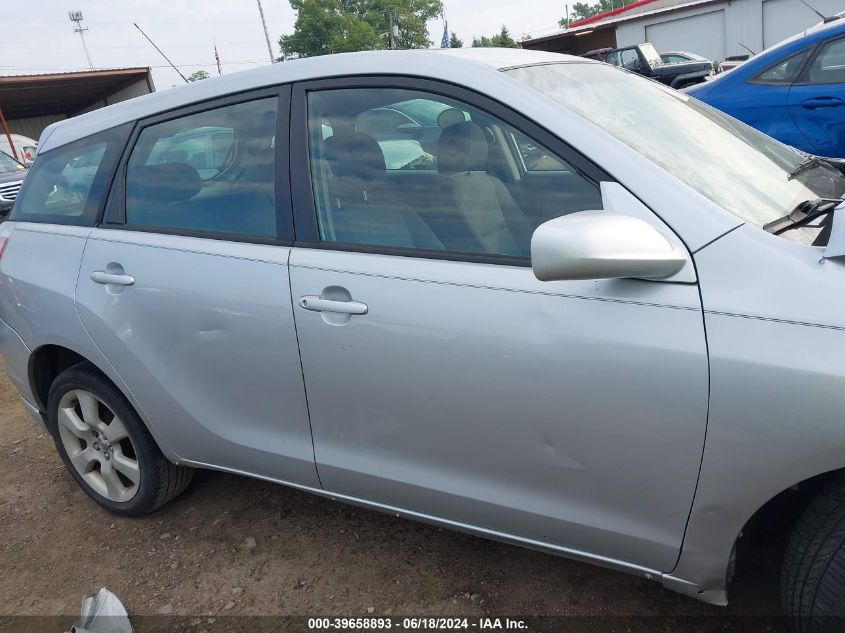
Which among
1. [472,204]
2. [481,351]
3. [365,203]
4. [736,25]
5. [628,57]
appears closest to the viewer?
[481,351]

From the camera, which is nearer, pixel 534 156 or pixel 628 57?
pixel 534 156

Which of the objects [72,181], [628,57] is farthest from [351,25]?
[72,181]

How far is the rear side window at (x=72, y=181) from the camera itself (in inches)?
106

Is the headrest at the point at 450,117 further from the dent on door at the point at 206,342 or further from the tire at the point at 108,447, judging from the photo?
the tire at the point at 108,447

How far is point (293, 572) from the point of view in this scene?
252 cm

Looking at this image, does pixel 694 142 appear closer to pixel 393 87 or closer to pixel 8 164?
pixel 393 87

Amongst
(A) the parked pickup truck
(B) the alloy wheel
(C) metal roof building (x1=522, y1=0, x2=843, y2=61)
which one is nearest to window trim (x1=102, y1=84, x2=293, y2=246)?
(B) the alloy wheel

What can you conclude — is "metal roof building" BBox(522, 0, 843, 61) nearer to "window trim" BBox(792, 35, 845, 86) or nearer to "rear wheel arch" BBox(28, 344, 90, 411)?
"window trim" BBox(792, 35, 845, 86)

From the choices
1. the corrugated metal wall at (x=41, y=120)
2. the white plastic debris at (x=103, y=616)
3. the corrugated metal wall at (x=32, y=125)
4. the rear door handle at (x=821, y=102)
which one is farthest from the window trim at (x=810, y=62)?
the corrugated metal wall at (x=32, y=125)

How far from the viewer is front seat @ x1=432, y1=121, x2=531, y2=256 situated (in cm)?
190

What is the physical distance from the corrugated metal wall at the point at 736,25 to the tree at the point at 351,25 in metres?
31.9

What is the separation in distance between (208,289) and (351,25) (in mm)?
61735

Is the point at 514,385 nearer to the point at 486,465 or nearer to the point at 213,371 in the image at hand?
the point at 486,465

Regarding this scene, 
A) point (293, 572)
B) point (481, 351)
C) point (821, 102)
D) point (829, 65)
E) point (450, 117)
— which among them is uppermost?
point (450, 117)
